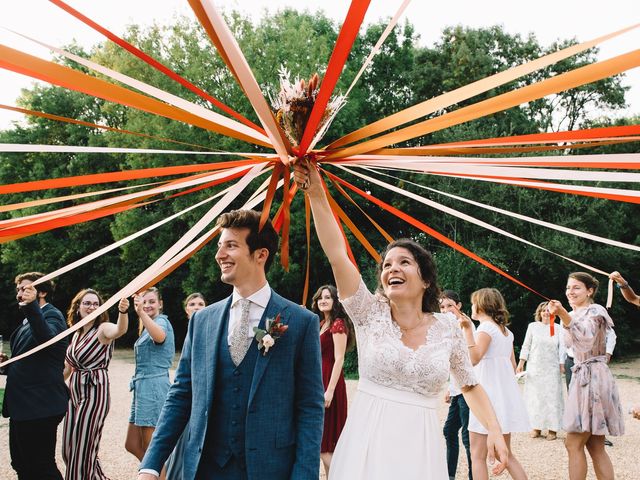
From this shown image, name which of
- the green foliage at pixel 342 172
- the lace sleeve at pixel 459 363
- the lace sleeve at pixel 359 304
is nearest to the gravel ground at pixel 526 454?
the lace sleeve at pixel 459 363

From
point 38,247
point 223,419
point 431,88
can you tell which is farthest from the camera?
point 38,247

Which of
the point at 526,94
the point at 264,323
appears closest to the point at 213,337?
the point at 264,323

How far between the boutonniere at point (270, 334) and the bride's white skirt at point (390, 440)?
0.67 m

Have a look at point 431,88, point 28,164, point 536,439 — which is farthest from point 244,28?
point 536,439

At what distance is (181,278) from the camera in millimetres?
21625

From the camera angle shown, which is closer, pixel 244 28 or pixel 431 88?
pixel 244 28

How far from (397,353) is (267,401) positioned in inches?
28.5

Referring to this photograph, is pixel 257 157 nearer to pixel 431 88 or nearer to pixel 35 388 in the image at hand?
pixel 35 388

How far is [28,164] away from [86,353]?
22974 mm

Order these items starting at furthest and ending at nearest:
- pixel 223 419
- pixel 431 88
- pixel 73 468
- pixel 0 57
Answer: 1. pixel 431 88
2. pixel 73 468
3. pixel 223 419
4. pixel 0 57

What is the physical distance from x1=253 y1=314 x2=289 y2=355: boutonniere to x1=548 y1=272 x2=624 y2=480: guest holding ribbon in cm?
295

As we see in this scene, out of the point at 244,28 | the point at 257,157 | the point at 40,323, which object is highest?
the point at 244,28

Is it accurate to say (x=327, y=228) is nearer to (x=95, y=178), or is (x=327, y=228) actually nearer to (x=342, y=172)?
(x=95, y=178)

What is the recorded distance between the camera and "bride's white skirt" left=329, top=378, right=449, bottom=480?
2.58 metres
